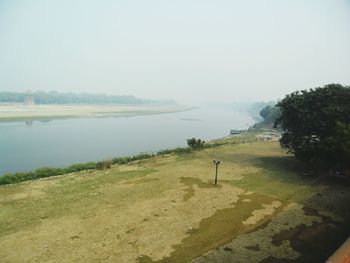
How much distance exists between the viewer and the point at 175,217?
1800 centimetres

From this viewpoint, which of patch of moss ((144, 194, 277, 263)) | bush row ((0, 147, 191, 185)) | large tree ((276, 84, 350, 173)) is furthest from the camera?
bush row ((0, 147, 191, 185))

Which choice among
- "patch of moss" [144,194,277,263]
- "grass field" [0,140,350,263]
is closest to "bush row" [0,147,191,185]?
"grass field" [0,140,350,263]

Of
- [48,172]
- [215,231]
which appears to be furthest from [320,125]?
[48,172]

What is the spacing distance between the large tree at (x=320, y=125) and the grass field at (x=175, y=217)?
1.97 metres

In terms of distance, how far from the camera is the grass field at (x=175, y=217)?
14.0 metres

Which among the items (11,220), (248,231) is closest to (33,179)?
(11,220)

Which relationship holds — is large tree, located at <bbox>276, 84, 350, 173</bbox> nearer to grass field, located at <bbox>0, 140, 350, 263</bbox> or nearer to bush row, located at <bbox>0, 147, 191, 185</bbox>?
grass field, located at <bbox>0, 140, 350, 263</bbox>

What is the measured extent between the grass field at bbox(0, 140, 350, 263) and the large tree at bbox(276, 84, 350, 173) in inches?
77.6

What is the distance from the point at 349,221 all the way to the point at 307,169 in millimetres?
12935

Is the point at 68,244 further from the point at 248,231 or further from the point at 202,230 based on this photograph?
the point at 248,231

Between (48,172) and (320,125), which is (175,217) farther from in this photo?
(320,125)

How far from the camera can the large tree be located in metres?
25.0

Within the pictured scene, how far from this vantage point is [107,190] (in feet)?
77.2

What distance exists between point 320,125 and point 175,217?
58.6 ft
